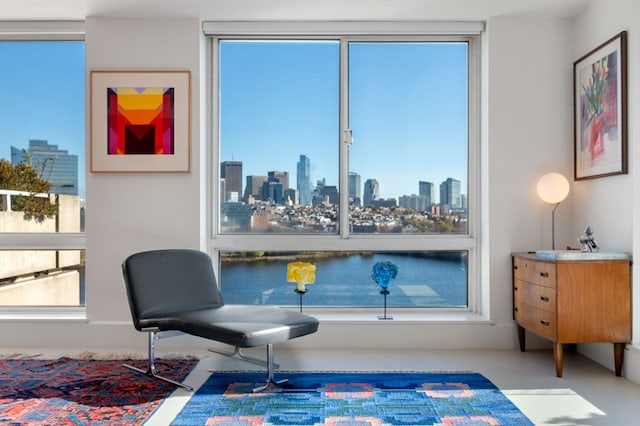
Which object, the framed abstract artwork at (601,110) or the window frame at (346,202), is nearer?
the framed abstract artwork at (601,110)

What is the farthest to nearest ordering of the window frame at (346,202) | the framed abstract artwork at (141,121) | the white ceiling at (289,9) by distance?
the window frame at (346,202)
the framed abstract artwork at (141,121)
the white ceiling at (289,9)

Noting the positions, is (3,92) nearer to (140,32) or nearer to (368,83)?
(140,32)

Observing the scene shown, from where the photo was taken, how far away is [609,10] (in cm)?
375

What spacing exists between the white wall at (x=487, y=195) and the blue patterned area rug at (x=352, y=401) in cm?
81

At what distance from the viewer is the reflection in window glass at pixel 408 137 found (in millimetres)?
4586

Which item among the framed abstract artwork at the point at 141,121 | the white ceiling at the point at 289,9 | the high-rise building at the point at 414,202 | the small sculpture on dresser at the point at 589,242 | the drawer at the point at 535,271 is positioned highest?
the white ceiling at the point at 289,9

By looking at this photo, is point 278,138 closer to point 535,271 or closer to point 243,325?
point 243,325

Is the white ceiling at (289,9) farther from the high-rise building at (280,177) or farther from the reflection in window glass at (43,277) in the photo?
the reflection in window glass at (43,277)

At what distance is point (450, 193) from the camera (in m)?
4.59

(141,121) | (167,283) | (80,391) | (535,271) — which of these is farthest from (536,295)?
(141,121)

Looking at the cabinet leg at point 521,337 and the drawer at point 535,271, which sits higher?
the drawer at point 535,271

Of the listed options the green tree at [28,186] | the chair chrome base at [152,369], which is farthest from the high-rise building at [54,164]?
the chair chrome base at [152,369]

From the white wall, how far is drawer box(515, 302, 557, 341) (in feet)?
0.83

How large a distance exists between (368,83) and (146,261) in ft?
7.17
